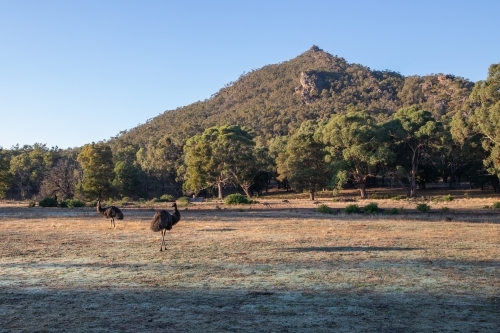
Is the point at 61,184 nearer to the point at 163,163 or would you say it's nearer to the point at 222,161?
the point at 163,163

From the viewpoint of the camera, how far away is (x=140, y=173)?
233 feet

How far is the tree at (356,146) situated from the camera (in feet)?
172

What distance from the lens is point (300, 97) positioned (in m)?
136

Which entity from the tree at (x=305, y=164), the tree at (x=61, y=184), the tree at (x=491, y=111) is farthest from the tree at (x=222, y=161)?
the tree at (x=491, y=111)

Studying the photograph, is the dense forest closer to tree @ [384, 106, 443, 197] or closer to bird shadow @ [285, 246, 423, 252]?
tree @ [384, 106, 443, 197]

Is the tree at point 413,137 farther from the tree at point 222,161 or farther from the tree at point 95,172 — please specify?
the tree at point 95,172

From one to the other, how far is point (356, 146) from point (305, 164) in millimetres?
6595

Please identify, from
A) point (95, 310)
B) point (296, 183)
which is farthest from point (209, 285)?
point (296, 183)

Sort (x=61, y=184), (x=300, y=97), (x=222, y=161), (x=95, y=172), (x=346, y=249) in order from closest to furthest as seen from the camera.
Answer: (x=346, y=249) < (x=95, y=172) < (x=222, y=161) < (x=61, y=184) < (x=300, y=97)

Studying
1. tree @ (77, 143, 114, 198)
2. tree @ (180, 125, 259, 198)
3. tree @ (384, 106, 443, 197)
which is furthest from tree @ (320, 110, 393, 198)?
tree @ (77, 143, 114, 198)

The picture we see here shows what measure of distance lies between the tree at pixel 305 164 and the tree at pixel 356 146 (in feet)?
6.01

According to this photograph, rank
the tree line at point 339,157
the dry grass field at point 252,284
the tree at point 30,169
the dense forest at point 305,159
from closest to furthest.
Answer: the dry grass field at point 252,284 → the tree line at point 339,157 → the dense forest at point 305,159 → the tree at point 30,169

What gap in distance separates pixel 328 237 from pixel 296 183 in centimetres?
3711

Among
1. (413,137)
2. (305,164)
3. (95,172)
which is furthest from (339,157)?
(95,172)
